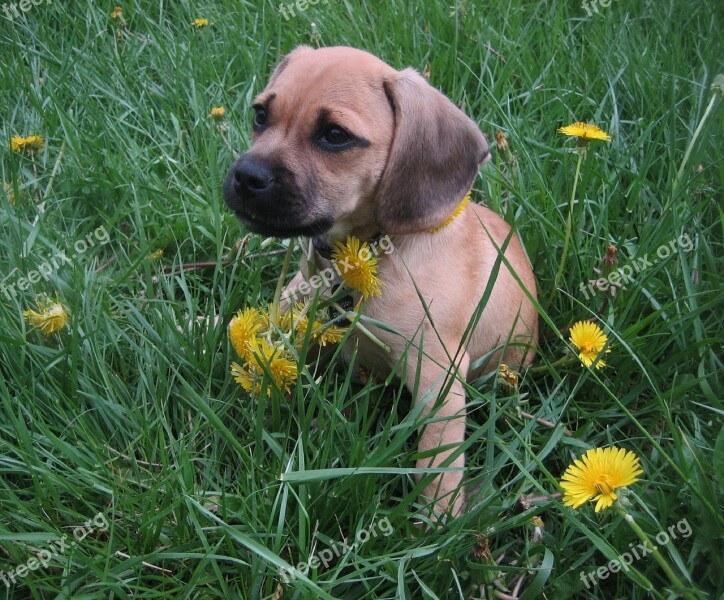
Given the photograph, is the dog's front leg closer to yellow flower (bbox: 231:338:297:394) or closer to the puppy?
the puppy

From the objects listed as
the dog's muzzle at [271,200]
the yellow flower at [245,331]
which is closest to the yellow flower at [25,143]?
the dog's muzzle at [271,200]

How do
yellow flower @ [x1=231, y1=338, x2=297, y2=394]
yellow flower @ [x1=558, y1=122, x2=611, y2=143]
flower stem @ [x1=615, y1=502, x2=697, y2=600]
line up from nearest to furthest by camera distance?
flower stem @ [x1=615, y1=502, x2=697, y2=600], yellow flower @ [x1=231, y1=338, x2=297, y2=394], yellow flower @ [x1=558, y1=122, x2=611, y2=143]

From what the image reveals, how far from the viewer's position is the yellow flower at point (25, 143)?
127 inches

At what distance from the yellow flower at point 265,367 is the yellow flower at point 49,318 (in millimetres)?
653

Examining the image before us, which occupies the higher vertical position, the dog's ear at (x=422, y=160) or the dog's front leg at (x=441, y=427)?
the dog's ear at (x=422, y=160)

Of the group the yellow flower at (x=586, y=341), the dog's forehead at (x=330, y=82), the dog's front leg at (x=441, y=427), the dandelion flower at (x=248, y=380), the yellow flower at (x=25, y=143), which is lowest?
the dog's front leg at (x=441, y=427)

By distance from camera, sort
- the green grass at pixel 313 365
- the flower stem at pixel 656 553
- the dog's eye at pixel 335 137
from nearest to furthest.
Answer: the flower stem at pixel 656 553 → the green grass at pixel 313 365 → the dog's eye at pixel 335 137

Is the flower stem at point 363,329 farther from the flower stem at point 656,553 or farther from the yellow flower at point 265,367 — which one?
the flower stem at point 656,553

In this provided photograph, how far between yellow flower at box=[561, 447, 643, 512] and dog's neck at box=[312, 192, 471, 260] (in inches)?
37.4

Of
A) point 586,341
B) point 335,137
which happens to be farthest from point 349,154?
point 586,341

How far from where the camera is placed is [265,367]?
1.97 metres

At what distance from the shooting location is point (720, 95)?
2.68 m

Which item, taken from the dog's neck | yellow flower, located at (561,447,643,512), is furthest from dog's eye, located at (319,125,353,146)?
yellow flower, located at (561,447,643,512)

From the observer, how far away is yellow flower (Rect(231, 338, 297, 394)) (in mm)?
1996
